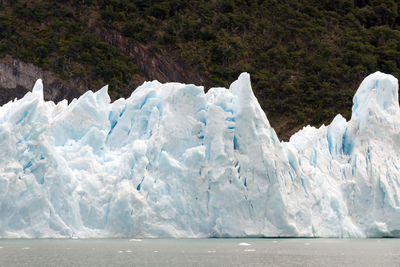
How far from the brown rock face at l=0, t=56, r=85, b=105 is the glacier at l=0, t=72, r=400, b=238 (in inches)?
882

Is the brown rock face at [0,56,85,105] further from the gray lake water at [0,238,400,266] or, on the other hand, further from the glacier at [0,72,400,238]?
the gray lake water at [0,238,400,266]

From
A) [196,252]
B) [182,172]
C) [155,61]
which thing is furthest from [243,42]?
[196,252]

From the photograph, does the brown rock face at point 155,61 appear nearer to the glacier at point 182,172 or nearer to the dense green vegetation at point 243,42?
the dense green vegetation at point 243,42

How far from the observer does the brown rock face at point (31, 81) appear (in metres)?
42.7

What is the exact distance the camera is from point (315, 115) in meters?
43.3

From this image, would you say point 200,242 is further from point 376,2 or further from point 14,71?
point 376,2

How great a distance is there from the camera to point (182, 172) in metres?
19.4

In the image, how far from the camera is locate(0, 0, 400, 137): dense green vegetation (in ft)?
148

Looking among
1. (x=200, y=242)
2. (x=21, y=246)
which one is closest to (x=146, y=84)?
(x=200, y=242)

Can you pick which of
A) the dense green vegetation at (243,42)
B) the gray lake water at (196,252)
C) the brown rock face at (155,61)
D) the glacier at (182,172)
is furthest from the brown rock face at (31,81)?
the gray lake water at (196,252)

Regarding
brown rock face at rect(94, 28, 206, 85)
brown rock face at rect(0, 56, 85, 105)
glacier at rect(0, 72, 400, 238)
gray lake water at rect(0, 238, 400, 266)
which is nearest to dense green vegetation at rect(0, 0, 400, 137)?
brown rock face at rect(94, 28, 206, 85)

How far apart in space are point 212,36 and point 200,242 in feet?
111

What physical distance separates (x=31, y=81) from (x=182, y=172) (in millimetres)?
26585

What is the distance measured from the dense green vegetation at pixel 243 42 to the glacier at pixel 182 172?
22.0 m
